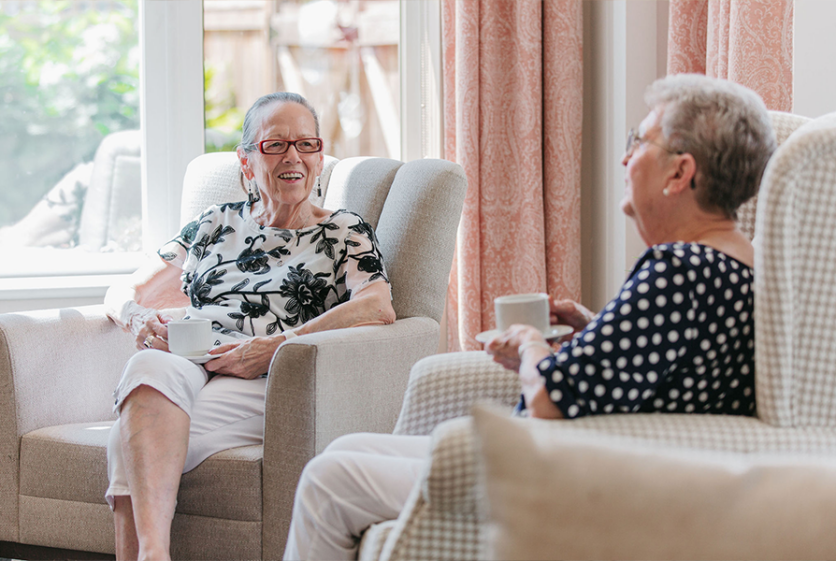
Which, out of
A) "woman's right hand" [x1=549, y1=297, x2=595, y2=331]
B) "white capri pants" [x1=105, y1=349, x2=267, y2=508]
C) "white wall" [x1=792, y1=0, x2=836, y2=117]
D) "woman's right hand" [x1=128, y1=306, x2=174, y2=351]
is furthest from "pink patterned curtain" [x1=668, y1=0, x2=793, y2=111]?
"woman's right hand" [x1=128, y1=306, x2=174, y2=351]

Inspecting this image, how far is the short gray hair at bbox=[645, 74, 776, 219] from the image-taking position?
3.49 feet

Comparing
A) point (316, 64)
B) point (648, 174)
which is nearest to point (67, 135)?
point (316, 64)

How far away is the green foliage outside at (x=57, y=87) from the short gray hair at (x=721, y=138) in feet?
7.45

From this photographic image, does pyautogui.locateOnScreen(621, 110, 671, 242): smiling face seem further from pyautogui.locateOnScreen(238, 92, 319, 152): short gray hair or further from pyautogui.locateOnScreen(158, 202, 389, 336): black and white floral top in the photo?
pyautogui.locateOnScreen(238, 92, 319, 152): short gray hair

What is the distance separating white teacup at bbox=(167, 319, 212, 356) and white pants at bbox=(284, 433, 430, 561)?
0.56 m

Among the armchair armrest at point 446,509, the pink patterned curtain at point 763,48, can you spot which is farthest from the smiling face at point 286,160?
the armchair armrest at point 446,509

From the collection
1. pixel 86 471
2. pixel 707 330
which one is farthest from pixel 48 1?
pixel 707 330

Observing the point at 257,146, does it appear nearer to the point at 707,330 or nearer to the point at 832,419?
the point at 707,330

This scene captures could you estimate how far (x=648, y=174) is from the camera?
1.11m

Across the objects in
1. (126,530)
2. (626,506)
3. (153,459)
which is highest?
(626,506)

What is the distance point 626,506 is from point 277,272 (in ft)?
4.38

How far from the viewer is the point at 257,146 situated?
2006mm

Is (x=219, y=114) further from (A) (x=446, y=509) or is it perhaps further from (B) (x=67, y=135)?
(A) (x=446, y=509)

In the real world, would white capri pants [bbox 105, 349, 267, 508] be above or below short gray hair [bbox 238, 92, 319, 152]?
below
